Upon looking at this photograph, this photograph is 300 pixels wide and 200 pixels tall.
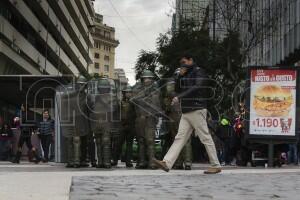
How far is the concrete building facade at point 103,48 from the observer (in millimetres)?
150125

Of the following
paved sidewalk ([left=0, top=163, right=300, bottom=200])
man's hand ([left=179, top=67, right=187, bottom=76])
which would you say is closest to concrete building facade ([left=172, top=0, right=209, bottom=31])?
man's hand ([left=179, top=67, right=187, bottom=76])

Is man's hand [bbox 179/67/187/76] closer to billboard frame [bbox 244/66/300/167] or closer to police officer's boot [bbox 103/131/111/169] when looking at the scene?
police officer's boot [bbox 103/131/111/169]

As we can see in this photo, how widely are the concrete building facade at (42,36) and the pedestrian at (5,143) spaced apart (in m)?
14.7

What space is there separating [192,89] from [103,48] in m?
144

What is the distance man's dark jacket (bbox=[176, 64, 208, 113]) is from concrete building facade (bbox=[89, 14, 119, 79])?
449 feet

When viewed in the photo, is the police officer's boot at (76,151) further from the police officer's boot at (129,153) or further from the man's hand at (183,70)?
the man's hand at (183,70)

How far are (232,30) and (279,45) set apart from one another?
10070 millimetres

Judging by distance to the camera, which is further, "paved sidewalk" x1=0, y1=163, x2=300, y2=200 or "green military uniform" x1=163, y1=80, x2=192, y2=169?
"green military uniform" x1=163, y1=80, x2=192, y2=169

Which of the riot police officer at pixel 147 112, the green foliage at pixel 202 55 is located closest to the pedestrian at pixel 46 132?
the riot police officer at pixel 147 112

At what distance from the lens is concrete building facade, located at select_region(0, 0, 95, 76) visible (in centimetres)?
4197

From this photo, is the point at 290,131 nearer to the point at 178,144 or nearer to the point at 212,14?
the point at 178,144

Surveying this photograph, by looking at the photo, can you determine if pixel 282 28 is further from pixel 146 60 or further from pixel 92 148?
pixel 92 148

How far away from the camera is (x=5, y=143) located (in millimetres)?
22891

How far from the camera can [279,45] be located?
4675 centimetres
